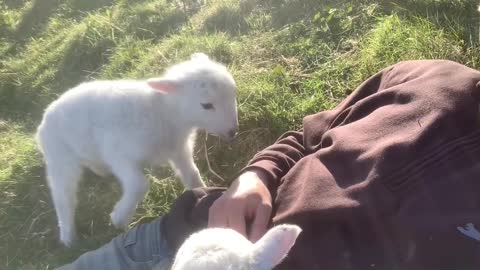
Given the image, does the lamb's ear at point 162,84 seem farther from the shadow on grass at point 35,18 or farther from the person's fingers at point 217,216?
the shadow on grass at point 35,18

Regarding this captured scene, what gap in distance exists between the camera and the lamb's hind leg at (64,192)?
3438 millimetres

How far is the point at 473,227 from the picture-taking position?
1.76 metres

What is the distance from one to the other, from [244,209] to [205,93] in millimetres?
1054

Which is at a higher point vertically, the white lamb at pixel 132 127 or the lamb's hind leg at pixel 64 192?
the white lamb at pixel 132 127

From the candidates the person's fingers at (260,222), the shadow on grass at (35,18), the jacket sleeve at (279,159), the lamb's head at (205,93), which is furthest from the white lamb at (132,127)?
the shadow on grass at (35,18)

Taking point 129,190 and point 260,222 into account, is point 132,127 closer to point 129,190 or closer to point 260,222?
point 129,190

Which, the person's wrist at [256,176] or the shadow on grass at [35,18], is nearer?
the person's wrist at [256,176]

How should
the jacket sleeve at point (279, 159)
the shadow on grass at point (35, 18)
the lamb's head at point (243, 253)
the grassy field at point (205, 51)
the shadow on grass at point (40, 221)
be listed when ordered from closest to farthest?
the lamb's head at point (243, 253) < the jacket sleeve at point (279, 159) < the shadow on grass at point (40, 221) < the grassy field at point (205, 51) < the shadow on grass at point (35, 18)

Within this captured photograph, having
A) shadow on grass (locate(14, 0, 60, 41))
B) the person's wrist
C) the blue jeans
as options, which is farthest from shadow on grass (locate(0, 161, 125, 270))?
shadow on grass (locate(14, 0, 60, 41))

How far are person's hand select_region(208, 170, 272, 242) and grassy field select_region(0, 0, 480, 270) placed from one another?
4.22ft

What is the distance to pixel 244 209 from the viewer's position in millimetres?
2250

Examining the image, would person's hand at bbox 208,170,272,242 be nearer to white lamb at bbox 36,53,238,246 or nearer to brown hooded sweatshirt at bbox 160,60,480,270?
brown hooded sweatshirt at bbox 160,60,480,270

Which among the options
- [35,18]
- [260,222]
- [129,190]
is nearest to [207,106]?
[129,190]

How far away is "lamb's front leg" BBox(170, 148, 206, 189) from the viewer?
3459 millimetres
